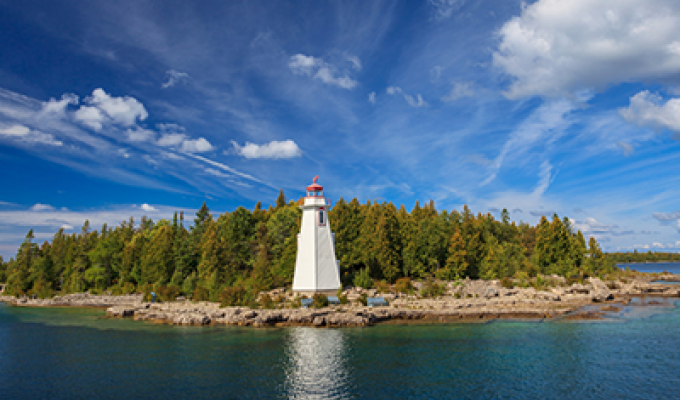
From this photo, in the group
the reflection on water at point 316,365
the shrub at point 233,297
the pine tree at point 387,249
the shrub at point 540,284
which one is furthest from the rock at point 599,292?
the shrub at point 233,297

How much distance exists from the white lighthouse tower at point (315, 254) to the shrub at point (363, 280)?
5.76m

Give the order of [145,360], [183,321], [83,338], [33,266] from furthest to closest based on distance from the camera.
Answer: [33,266]
[183,321]
[83,338]
[145,360]

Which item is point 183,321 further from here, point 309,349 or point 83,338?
Answer: point 309,349

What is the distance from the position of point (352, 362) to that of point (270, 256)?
39.2m

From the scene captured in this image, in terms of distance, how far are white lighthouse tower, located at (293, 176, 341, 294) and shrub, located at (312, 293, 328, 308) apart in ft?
9.09

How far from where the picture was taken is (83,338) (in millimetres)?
33281

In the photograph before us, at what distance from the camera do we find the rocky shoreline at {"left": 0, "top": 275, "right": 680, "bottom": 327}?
1521 inches

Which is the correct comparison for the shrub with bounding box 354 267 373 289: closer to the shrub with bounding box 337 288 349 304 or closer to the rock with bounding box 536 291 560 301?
the shrub with bounding box 337 288 349 304

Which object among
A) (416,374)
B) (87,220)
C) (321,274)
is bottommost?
(416,374)

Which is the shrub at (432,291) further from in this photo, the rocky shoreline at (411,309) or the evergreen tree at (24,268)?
the evergreen tree at (24,268)

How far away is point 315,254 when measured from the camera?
4616 cm

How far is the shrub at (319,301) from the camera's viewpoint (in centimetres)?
4225

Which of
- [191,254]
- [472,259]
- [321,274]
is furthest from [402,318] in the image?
[191,254]

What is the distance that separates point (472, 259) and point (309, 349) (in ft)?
139
